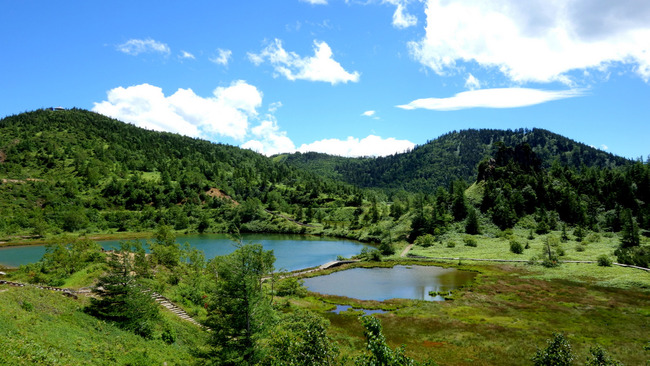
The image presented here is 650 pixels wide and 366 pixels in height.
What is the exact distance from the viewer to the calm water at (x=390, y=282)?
73.9m

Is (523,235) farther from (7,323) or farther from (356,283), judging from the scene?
(7,323)

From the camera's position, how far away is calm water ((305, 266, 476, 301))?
73894 millimetres

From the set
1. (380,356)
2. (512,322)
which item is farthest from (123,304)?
(512,322)

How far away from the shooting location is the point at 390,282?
8450 cm

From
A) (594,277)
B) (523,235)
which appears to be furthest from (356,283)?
(523,235)

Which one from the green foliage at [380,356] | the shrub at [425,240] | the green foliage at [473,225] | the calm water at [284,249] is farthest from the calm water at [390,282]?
the green foliage at [380,356]

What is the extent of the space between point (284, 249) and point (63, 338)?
111 m

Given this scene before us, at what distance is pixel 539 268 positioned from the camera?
303 feet

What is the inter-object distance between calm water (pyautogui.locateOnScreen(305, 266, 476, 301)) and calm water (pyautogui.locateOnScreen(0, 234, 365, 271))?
14412 mm

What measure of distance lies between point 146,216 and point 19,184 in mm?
65469

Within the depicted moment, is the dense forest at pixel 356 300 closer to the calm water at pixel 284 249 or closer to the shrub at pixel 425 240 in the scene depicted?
the shrub at pixel 425 240

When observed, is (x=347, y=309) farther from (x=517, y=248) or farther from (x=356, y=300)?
(x=517, y=248)

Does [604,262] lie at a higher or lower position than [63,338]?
lower

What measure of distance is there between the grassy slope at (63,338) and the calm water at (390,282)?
157 feet
